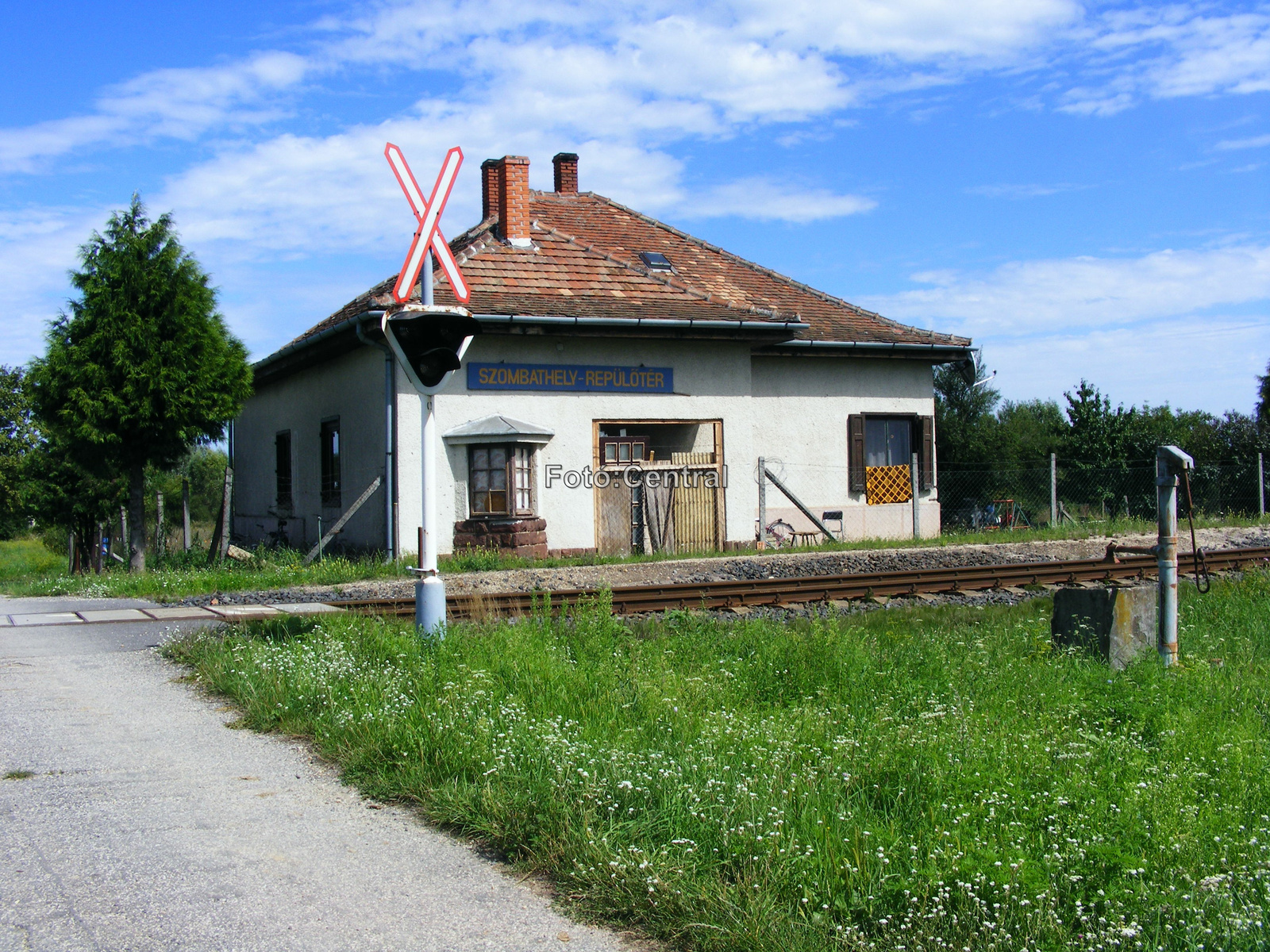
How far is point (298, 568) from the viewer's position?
50.3 feet

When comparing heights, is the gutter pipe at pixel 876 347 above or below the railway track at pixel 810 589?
above

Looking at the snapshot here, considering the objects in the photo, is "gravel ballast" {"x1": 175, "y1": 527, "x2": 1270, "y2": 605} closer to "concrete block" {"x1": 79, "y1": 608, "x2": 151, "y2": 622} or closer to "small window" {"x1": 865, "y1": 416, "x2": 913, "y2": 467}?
"concrete block" {"x1": 79, "y1": 608, "x2": 151, "y2": 622}

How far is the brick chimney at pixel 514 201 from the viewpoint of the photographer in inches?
767

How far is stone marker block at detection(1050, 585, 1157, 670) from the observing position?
725cm

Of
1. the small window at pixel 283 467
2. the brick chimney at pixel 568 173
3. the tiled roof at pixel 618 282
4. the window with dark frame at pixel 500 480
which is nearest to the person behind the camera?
the window with dark frame at pixel 500 480

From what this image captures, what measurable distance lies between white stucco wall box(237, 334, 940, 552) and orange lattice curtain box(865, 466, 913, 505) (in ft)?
0.88

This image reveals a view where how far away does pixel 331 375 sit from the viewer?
2003cm

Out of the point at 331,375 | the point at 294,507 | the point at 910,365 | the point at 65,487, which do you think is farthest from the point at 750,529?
the point at 65,487

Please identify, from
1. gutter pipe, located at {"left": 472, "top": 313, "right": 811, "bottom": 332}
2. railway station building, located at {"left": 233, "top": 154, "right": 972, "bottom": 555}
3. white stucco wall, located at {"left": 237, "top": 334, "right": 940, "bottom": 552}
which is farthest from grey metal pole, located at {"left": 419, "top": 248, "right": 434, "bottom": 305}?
railway station building, located at {"left": 233, "top": 154, "right": 972, "bottom": 555}

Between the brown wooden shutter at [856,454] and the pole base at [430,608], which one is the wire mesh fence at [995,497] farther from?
the pole base at [430,608]

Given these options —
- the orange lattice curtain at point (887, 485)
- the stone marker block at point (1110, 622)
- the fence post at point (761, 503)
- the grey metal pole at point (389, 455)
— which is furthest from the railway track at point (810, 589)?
the orange lattice curtain at point (887, 485)

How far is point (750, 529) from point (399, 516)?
668 cm

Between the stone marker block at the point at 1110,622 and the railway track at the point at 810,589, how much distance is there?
424cm

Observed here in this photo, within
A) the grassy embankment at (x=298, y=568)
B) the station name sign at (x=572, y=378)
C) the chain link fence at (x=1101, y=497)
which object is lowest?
the grassy embankment at (x=298, y=568)
